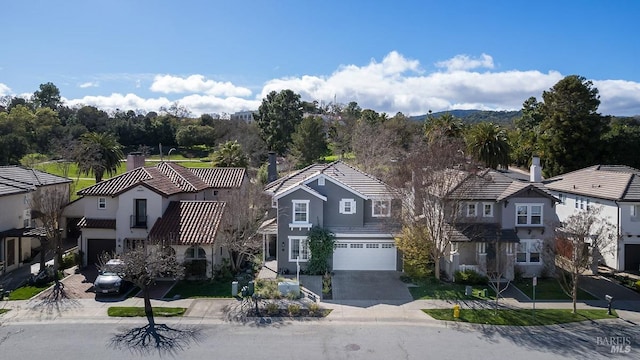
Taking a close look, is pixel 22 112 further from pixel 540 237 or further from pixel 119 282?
pixel 540 237

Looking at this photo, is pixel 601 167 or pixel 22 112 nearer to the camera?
pixel 601 167

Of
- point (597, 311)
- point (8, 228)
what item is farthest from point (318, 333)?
point (8, 228)

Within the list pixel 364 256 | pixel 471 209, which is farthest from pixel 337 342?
pixel 471 209

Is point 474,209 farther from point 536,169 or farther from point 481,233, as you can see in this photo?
point 536,169

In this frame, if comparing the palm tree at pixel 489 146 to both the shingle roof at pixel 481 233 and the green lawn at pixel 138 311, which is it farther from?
the green lawn at pixel 138 311

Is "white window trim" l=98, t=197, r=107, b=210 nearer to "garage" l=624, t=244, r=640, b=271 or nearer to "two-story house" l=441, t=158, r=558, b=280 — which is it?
"two-story house" l=441, t=158, r=558, b=280

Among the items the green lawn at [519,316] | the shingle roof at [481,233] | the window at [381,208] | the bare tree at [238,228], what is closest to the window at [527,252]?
the shingle roof at [481,233]
